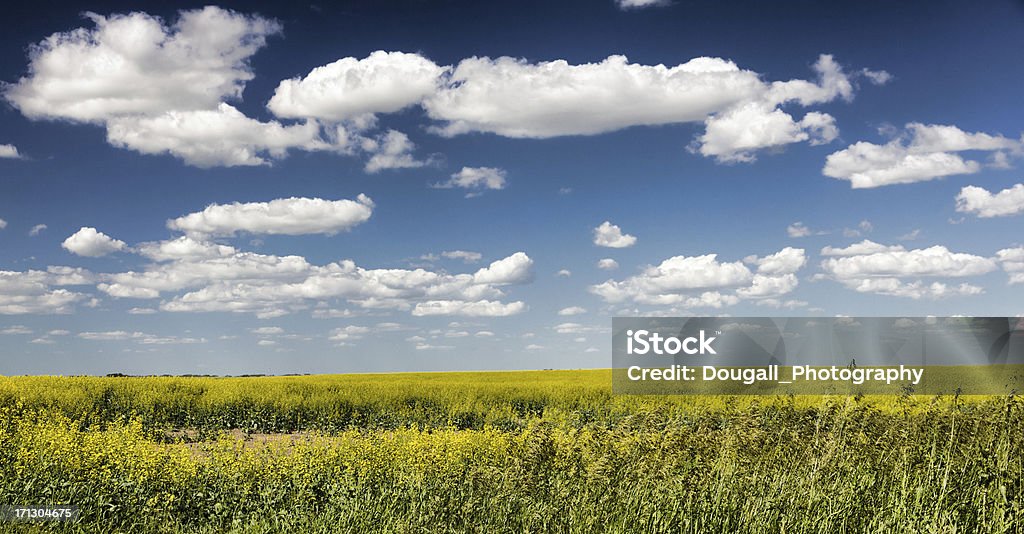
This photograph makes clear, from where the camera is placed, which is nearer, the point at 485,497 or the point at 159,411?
the point at 485,497

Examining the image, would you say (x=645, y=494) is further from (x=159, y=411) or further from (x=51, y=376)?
(x=51, y=376)

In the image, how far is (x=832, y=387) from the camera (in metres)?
8.78

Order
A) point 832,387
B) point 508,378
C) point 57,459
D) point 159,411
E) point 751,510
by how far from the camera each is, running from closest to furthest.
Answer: point 751,510, point 832,387, point 57,459, point 159,411, point 508,378

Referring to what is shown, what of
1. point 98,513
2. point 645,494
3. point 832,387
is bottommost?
point 98,513

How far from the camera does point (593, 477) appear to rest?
241 inches

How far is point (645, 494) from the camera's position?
5.89 metres

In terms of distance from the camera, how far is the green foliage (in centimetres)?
577

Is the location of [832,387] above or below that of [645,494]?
above

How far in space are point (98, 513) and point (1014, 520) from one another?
820cm

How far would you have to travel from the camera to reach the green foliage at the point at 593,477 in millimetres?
5773

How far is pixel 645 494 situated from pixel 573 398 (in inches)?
676

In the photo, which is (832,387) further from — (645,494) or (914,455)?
(645,494)

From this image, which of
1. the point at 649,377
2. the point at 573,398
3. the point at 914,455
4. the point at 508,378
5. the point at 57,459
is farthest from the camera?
the point at 508,378

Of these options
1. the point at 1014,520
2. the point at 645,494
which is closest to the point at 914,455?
the point at 1014,520
